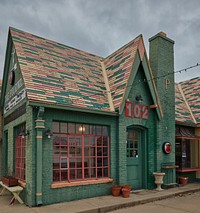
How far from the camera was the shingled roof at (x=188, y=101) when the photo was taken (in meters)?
13.9

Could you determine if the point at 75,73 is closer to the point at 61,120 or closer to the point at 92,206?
the point at 61,120

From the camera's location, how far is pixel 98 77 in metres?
11.5

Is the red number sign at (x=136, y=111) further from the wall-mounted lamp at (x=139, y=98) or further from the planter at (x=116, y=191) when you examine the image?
the planter at (x=116, y=191)

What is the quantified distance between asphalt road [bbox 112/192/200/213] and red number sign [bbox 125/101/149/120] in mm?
3413

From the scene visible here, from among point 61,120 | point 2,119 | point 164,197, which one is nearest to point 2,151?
point 2,119

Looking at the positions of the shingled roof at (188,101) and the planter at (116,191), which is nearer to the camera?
the planter at (116,191)

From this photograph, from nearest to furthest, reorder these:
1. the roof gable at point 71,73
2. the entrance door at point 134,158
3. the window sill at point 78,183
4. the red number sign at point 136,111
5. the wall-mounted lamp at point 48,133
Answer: the wall-mounted lamp at point 48,133 < the window sill at point 78,183 < the roof gable at point 71,73 < the red number sign at point 136,111 < the entrance door at point 134,158

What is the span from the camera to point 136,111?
10516 millimetres

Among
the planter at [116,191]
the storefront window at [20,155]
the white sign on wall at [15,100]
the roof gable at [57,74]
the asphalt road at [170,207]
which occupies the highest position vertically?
the roof gable at [57,74]

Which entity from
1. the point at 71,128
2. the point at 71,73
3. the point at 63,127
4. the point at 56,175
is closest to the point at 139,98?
the point at 71,73

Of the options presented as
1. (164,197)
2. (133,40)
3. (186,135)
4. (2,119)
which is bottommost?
(164,197)

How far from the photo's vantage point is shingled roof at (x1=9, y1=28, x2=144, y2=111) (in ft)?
28.7

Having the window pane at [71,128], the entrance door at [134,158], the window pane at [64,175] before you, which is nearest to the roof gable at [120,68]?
the entrance door at [134,158]

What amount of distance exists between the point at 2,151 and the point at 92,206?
6.19m
